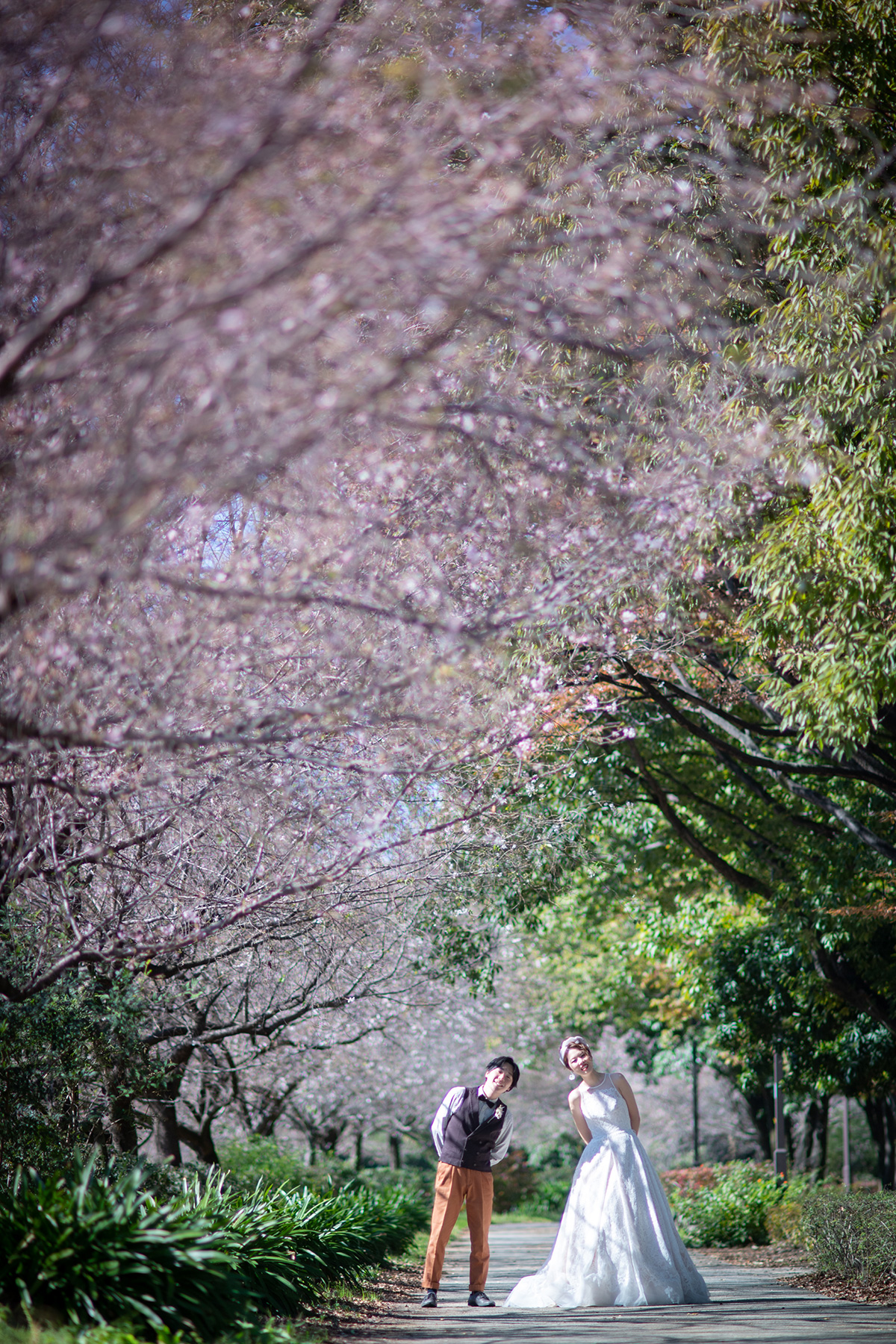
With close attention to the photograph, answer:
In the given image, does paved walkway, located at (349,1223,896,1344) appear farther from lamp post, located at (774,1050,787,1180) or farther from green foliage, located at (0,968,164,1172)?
lamp post, located at (774,1050,787,1180)

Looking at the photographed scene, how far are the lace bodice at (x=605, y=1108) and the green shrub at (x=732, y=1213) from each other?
27.8ft

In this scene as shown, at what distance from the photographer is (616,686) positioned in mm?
11258

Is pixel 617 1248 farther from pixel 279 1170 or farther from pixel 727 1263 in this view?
pixel 279 1170

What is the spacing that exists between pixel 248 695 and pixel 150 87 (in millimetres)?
3382

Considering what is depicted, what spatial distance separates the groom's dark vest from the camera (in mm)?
8102

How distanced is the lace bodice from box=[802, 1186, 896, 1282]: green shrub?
2.74 meters

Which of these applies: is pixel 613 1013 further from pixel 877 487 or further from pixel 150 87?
pixel 150 87

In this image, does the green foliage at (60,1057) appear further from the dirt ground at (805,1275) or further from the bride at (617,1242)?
the dirt ground at (805,1275)

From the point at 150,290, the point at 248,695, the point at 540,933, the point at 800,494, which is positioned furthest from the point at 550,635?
the point at 540,933

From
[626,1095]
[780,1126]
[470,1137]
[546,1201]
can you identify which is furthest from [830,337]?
[546,1201]

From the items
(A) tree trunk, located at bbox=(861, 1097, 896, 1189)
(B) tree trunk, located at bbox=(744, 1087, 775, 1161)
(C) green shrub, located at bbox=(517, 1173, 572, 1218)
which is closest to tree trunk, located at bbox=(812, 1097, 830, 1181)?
(A) tree trunk, located at bbox=(861, 1097, 896, 1189)

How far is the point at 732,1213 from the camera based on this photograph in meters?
15.7

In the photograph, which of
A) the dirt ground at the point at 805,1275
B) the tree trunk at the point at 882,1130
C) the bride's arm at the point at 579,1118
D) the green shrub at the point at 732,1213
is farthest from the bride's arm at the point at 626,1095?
the tree trunk at the point at 882,1130

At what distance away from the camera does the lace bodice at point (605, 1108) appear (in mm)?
8570
